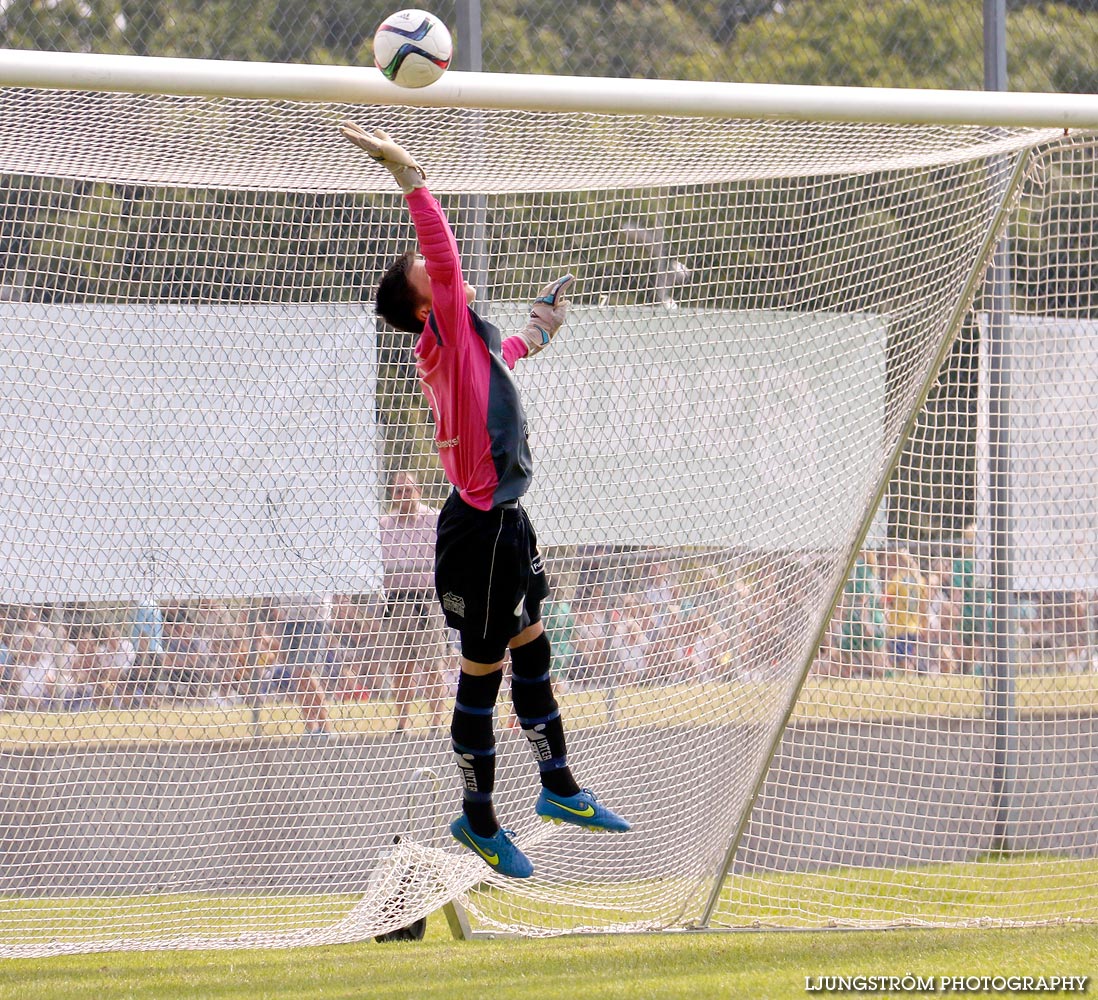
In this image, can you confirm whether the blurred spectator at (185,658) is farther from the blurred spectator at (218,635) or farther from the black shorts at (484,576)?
the black shorts at (484,576)

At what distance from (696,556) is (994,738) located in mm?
2080

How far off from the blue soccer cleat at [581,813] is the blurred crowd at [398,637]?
3.88 ft

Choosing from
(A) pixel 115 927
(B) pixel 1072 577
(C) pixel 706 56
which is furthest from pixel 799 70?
(A) pixel 115 927

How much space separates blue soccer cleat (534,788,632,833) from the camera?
3828mm

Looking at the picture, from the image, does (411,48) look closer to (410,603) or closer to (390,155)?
(390,155)

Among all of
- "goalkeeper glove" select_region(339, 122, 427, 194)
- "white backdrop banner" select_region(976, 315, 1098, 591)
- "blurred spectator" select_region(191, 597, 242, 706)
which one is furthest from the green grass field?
"goalkeeper glove" select_region(339, 122, 427, 194)

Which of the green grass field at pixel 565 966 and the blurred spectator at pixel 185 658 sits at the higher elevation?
the blurred spectator at pixel 185 658

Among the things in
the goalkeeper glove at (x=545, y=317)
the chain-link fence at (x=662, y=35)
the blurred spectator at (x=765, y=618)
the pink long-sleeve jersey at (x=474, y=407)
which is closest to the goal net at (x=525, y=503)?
the blurred spectator at (x=765, y=618)

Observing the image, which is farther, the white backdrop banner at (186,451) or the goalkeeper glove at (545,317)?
the white backdrop banner at (186,451)

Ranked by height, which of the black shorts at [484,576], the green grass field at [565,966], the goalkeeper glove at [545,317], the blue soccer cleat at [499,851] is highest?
the goalkeeper glove at [545,317]

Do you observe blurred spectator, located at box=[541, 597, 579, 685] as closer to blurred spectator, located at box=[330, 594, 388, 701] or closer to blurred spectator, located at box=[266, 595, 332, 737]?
blurred spectator, located at box=[330, 594, 388, 701]

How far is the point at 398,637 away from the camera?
17.4ft

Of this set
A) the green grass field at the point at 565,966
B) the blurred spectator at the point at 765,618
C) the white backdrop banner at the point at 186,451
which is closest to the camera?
the green grass field at the point at 565,966

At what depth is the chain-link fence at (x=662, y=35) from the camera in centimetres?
674
